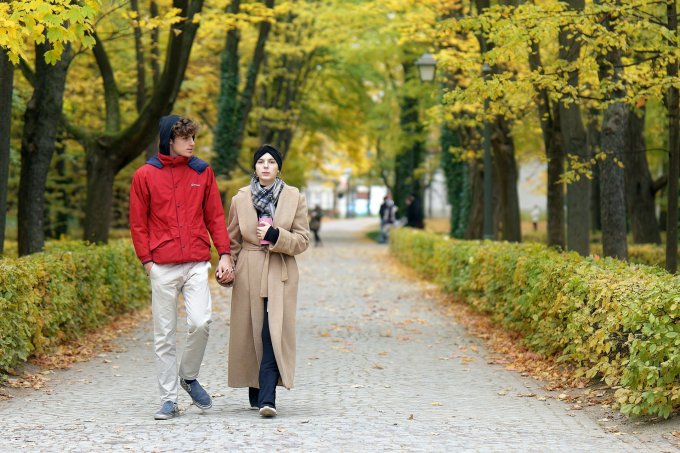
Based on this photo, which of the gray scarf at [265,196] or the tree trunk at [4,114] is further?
the tree trunk at [4,114]

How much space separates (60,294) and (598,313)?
552 cm

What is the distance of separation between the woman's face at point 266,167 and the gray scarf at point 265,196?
0.21 feet

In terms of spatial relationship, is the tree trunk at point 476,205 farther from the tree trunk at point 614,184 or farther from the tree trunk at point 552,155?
the tree trunk at point 614,184

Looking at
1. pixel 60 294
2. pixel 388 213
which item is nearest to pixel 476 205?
pixel 60 294

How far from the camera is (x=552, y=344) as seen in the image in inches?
444

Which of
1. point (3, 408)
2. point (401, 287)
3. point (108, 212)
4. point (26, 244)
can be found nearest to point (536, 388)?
point (3, 408)

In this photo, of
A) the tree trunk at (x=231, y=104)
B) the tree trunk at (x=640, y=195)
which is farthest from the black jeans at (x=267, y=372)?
the tree trunk at (x=640, y=195)

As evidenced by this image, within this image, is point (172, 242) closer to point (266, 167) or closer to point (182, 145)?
point (182, 145)

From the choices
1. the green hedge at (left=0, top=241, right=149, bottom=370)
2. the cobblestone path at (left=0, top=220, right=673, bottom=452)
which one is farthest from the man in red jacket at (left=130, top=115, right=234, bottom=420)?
the green hedge at (left=0, top=241, right=149, bottom=370)

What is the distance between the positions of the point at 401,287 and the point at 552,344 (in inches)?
486

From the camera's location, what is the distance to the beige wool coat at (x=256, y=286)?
8.34 metres

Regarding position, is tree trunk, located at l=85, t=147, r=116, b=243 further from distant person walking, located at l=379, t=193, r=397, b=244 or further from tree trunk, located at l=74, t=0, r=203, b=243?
distant person walking, located at l=379, t=193, r=397, b=244

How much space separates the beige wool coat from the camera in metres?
8.34

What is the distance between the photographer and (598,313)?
9.73 meters
